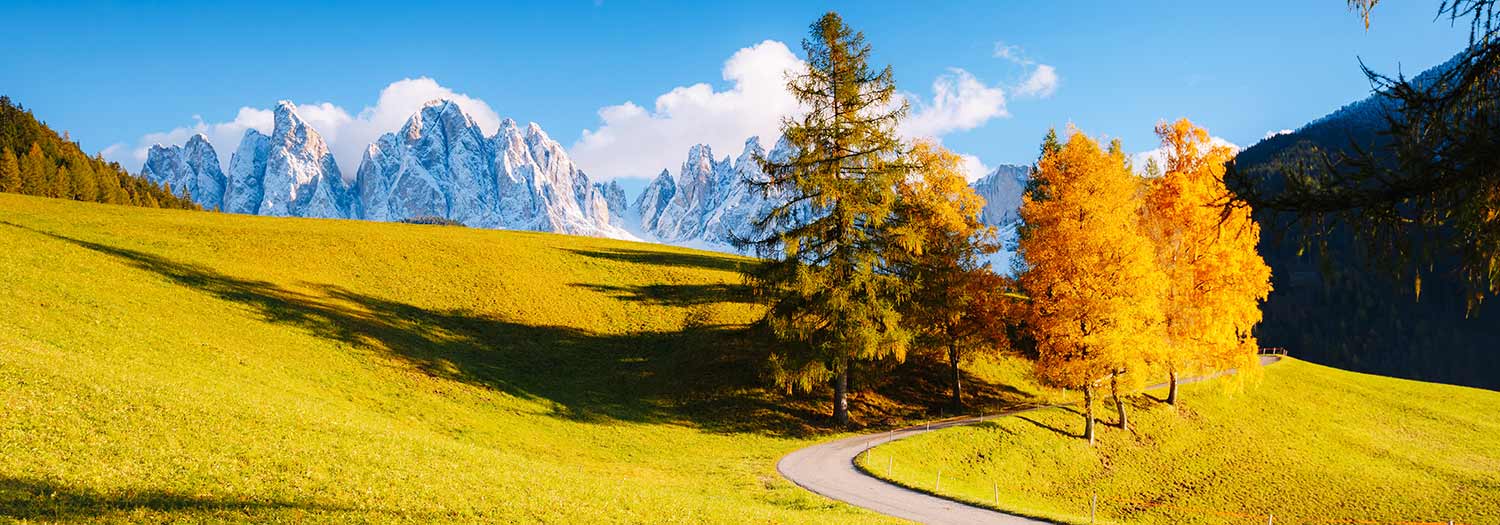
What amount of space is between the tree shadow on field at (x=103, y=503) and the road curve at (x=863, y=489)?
1519 centimetres

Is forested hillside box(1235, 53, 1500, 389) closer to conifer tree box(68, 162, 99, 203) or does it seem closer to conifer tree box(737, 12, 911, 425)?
conifer tree box(737, 12, 911, 425)

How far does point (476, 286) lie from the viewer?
48000mm

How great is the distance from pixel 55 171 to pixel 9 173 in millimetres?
17790

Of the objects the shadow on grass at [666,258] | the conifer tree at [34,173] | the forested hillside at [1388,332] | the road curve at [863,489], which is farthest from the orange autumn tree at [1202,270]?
the forested hillside at [1388,332]

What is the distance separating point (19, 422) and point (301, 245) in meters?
40.1

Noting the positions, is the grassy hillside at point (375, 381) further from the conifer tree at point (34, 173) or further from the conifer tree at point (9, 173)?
the conifer tree at point (34, 173)

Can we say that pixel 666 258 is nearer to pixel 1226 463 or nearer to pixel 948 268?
pixel 948 268

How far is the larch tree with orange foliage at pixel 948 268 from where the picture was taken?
Result: 34.5 meters

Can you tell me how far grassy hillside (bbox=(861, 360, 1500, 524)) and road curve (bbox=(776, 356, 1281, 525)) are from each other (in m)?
0.95

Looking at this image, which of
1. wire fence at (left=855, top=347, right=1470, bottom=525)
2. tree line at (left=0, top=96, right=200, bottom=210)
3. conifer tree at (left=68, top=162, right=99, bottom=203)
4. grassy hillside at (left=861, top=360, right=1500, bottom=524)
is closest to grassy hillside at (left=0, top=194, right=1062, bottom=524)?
Answer: wire fence at (left=855, top=347, right=1470, bottom=525)

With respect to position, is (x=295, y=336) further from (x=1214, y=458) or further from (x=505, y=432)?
(x=1214, y=458)

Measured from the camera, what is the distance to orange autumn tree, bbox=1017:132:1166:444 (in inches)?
1139

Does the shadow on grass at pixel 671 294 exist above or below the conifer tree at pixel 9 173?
below

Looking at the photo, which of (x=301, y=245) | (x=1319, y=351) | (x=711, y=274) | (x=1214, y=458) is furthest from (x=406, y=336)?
(x=1319, y=351)
